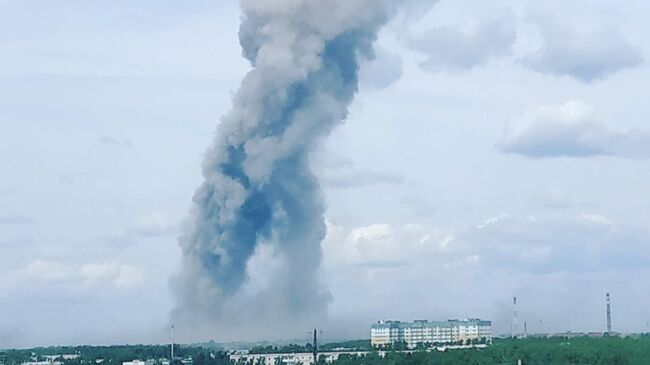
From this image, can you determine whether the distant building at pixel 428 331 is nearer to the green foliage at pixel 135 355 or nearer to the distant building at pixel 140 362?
the green foliage at pixel 135 355

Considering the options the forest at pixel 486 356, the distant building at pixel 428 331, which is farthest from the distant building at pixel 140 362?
the distant building at pixel 428 331

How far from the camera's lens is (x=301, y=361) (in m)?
66.6

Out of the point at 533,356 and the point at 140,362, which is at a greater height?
the point at 140,362

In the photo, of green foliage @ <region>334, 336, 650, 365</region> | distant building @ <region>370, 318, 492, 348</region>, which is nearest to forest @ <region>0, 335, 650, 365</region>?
green foliage @ <region>334, 336, 650, 365</region>

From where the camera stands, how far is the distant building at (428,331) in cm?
9912

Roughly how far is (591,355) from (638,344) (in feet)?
28.5

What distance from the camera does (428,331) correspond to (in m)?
100

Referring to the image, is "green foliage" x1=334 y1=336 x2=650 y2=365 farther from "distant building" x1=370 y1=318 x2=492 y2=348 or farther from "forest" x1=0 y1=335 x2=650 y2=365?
"distant building" x1=370 y1=318 x2=492 y2=348

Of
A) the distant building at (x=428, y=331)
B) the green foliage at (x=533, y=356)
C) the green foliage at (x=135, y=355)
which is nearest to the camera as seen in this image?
the green foliage at (x=533, y=356)

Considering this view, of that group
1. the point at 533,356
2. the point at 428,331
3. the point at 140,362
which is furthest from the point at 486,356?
the point at 428,331

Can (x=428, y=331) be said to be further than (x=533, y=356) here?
Yes

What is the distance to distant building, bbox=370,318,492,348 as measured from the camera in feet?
325

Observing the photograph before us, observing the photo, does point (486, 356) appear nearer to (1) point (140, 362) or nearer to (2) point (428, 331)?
(1) point (140, 362)

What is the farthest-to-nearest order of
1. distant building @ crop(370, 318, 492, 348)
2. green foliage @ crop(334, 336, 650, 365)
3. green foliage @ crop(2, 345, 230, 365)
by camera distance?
distant building @ crop(370, 318, 492, 348)
green foliage @ crop(2, 345, 230, 365)
green foliage @ crop(334, 336, 650, 365)
